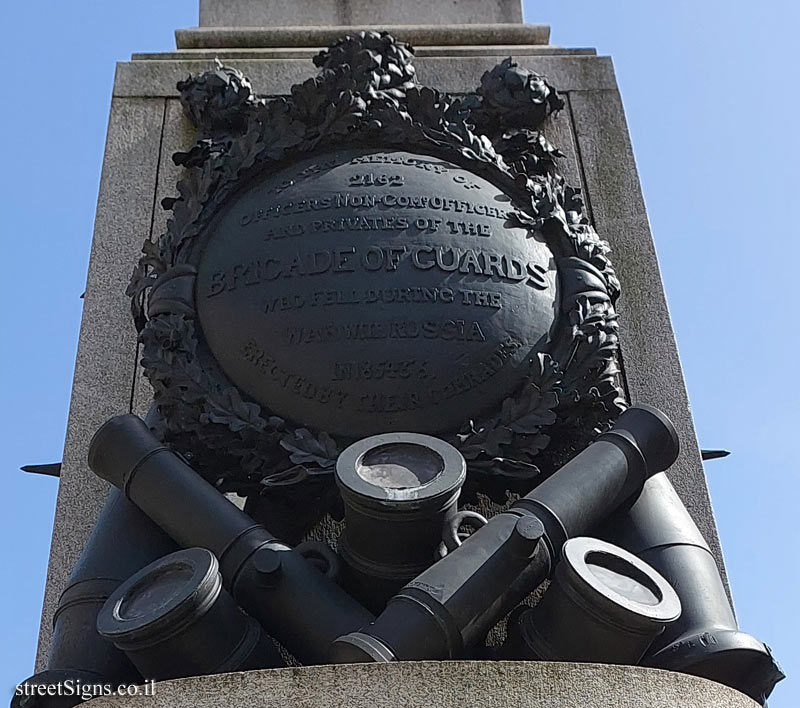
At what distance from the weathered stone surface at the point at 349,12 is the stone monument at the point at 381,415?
3.60ft

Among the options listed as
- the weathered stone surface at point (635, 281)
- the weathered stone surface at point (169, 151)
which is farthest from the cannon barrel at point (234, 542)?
the weathered stone surface at point (635, 281)

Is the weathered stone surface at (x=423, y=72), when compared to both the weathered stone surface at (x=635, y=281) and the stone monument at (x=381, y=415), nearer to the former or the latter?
the stone monument at (x=381, y=415)

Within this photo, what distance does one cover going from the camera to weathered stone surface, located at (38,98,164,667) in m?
6.16

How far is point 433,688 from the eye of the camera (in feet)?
12.5

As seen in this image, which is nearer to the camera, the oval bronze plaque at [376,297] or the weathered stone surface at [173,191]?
the oval bronze plaque at [376,297]

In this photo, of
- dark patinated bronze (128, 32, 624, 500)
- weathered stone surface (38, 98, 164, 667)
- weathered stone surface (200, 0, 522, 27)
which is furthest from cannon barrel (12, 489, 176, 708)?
weathered stone surface (200, 0, 522, 27)

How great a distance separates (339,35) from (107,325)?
2.65 m

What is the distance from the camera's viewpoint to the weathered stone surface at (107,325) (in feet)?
20.2

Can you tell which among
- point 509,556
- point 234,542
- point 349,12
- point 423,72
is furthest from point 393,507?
point 349,12

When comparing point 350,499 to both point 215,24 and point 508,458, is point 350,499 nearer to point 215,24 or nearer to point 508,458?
point 508,458

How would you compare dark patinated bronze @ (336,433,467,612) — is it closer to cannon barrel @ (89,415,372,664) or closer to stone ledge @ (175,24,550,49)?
cannon barrel @ (89,415,372,664)

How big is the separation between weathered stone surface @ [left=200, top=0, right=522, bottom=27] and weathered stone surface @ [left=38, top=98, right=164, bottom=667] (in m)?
1.33

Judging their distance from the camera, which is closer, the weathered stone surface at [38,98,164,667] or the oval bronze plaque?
the oval bronze plaque

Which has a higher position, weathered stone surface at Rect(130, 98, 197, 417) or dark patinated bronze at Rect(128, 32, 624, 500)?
weathered stone surface at Rect(130, 98, 197, 417)
